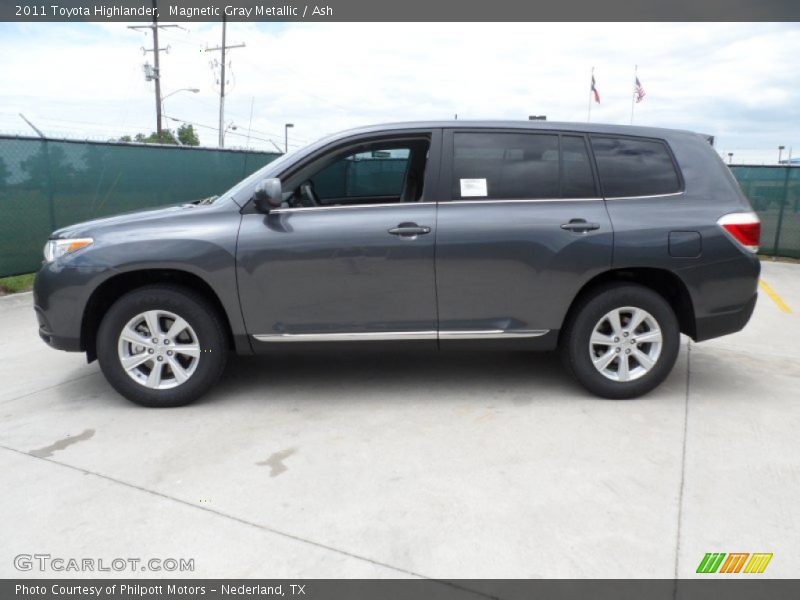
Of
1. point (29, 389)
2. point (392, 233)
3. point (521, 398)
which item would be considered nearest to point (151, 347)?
point (29, 389)

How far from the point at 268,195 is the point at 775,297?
7081mm

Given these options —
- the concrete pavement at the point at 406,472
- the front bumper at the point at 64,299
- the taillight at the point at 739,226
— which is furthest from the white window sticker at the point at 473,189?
the front bumper at the point at 64,299

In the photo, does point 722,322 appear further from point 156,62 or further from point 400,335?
point 156,62

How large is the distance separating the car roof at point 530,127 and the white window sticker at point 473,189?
0.39m

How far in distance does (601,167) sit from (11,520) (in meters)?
3.91

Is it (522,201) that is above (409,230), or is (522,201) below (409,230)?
above

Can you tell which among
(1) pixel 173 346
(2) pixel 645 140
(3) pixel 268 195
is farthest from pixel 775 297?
→ (1) pixel 173 346

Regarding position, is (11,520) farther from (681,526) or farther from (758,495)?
(758,495)

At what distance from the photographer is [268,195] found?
12.6 ft

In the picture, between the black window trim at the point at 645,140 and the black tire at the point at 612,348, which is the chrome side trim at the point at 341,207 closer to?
the black window trim at the point at 645,140

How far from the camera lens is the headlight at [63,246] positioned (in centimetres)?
403

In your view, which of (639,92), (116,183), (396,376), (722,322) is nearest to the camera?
(722,322)
